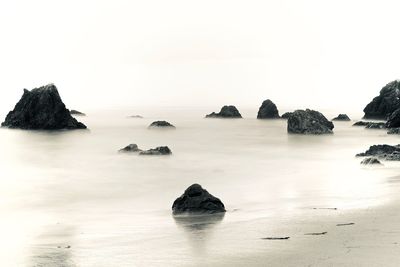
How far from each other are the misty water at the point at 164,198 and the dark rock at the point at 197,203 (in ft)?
2.19

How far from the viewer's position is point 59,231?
16781mm

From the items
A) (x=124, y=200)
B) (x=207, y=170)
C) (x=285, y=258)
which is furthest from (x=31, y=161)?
(x=285, y=258)

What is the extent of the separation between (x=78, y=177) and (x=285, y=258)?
28627mm

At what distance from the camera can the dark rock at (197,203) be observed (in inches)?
710

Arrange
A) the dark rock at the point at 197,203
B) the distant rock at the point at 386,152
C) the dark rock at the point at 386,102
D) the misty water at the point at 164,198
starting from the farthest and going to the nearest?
the dark rock at the point at 386,102
the distant rock at the point at 386,152
the dark rock at the point at 197,203
the misty water at the point at 164,198

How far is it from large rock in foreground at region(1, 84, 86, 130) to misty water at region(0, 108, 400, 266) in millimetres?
23694

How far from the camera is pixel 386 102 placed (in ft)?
375

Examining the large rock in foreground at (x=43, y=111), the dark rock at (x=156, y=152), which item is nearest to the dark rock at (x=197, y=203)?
the dark rock at (x=156, y=152)

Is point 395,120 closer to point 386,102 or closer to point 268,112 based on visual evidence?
point 386,102

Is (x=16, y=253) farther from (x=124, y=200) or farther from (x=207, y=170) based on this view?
(x=207, y=170)

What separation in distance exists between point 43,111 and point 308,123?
3924 centimetres

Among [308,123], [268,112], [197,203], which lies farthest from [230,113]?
[197,203]

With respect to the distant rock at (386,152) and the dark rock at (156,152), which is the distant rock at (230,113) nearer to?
the dark rock at (156,152)

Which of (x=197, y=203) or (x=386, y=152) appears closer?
(x=197, y=203)
